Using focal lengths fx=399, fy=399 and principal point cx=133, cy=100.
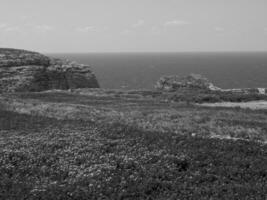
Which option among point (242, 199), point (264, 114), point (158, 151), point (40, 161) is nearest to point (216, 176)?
point (242, 199)

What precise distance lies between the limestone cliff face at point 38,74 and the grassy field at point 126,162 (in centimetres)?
4031

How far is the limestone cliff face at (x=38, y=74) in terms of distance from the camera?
6328 centimetres

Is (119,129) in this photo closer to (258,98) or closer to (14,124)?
(14,124)

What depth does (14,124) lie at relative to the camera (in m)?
24.2

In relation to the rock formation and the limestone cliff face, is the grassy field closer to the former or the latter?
the limestone cliff face

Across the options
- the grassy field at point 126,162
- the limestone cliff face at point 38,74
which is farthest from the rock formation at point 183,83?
the grassy field at point 126,162

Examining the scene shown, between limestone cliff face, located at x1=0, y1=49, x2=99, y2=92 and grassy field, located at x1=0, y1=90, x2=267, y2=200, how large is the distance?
40.3 metres

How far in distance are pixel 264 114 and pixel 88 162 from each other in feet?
68.4

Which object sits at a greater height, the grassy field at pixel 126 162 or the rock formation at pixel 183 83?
the grassy field at pixel 126 162

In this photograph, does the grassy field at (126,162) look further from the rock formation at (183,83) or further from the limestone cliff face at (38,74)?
the rock formation at (183,83)

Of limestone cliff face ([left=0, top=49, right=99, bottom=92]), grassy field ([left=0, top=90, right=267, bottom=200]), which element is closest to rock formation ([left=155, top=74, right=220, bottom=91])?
limestone cliff face ([left=0, top=49, right=99, bottom=92])

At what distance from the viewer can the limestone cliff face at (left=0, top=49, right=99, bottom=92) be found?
2491 inches

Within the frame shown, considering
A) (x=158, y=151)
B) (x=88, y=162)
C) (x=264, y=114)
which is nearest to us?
(x=88, y=162)

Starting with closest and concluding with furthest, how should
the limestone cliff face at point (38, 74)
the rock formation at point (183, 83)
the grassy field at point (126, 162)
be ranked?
the grassy field at point (126, 162)
the limestone cliff face at point (38, 74)
the rock formation at point (183, 83)
